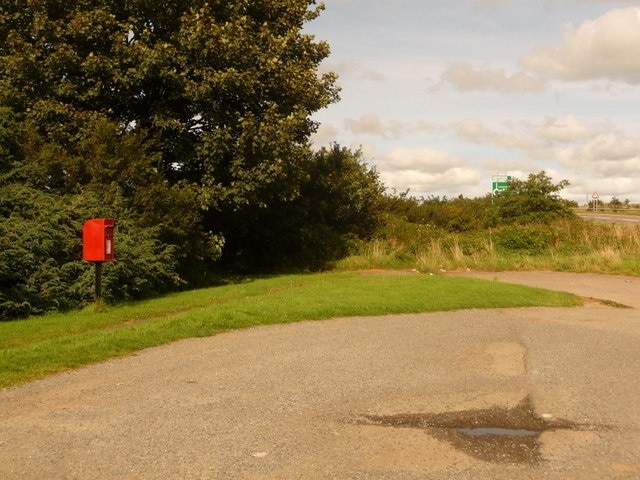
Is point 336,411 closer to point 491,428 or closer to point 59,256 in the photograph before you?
point 491,428

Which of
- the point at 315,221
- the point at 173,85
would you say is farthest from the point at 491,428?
the point at 315,221

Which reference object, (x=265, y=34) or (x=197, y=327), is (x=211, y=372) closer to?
(x=197, y=327)

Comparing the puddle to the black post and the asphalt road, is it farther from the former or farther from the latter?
the black post

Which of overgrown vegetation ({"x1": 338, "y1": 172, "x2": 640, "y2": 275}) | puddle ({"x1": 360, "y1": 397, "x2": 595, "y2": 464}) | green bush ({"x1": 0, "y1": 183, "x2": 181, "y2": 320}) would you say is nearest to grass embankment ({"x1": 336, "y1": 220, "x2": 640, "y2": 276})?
overgrown vegetation ({"x1": 338, "y1": 172, "x2": 640, "y2": 275})

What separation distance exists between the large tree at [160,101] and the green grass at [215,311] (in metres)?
3.28

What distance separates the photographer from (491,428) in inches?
230

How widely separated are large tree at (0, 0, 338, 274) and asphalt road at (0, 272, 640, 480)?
9127mm

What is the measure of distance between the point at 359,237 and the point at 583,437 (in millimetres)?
24261

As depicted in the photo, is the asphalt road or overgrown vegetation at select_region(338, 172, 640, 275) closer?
the asphalt road

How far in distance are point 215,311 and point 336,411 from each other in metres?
6.31

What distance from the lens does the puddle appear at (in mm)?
5223

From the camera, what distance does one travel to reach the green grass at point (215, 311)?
8734 millimetres

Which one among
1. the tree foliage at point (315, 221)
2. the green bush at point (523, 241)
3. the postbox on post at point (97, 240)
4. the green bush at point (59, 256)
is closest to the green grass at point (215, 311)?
the green bush at point (59, 256)

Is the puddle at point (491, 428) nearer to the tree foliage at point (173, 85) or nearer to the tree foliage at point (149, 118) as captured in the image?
the tree foliage at point (149, 118)
